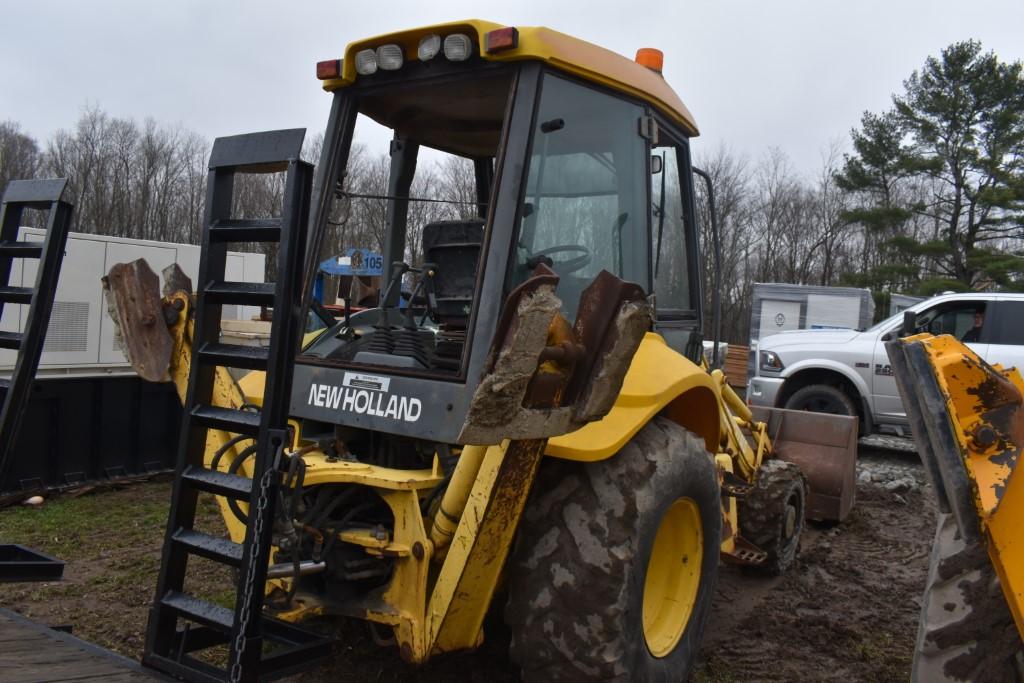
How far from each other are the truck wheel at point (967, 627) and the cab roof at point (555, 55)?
2084 millimetres

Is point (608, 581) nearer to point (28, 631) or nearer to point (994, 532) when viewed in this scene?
point (994, 532)

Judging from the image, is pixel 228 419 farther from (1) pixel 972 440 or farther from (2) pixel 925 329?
(2) pixel 925 329

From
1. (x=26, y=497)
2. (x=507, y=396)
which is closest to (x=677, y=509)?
(x=507, y=396)

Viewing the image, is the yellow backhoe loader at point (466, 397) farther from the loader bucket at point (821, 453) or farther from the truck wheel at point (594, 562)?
the loader bucket at point (821, 453)

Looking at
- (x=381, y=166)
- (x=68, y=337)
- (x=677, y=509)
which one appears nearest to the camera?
(x=677, y=509)

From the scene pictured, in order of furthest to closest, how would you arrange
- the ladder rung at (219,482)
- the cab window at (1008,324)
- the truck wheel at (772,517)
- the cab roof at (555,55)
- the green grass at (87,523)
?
the cab window at (1008,324), the green grass at (87,523), the truck wheel at (772,517), the cab roof at (555,55), the ladder rung at (219,482)

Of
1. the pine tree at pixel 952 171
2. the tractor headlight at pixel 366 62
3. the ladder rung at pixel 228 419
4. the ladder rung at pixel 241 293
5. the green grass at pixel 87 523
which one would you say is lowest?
the green grass at pixel 87 523

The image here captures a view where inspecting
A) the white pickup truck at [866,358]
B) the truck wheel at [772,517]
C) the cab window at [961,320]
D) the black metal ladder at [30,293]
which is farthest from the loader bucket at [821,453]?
the black metal ladder at [30,293]

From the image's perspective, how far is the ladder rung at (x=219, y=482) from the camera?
2275mm

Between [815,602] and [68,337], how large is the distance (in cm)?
622

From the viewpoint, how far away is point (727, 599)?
4898 mm

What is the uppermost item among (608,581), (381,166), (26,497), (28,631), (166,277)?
(381,166)

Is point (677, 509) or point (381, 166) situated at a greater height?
point (381, 166)

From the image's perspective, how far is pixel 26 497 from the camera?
261 inches
